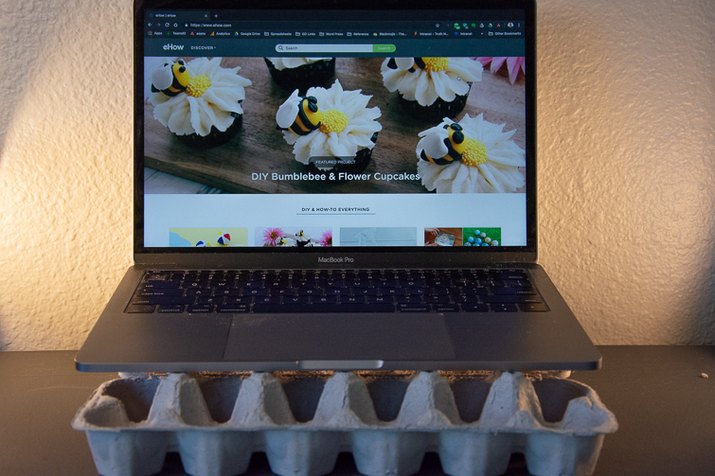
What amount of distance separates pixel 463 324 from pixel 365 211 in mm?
215

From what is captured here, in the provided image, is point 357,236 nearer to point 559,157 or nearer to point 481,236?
point 481,236

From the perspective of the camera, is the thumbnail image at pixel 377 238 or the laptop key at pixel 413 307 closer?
the laptop key at pixel 413 307

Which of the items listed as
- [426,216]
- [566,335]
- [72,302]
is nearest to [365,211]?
[426,216]

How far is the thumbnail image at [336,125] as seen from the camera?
102 cm

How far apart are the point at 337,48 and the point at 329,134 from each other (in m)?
0.10

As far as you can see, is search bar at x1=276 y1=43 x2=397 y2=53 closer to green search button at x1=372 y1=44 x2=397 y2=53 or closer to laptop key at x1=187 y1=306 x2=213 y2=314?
green search button at x1=372 y1=44 x2=397 y2=53

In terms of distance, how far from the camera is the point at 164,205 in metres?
1.02

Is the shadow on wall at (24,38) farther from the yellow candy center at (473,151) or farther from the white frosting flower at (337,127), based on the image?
the yellow candy center at (473,151)

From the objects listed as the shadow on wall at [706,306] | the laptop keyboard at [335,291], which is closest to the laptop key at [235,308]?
the laptop keyboard at [335,291]

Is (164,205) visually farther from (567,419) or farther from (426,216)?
(567,419)

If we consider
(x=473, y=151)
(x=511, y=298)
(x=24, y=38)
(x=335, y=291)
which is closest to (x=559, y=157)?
(x=473, y=151)

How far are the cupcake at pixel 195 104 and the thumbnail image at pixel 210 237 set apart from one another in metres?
0.10

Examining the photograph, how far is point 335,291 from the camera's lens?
96 cm

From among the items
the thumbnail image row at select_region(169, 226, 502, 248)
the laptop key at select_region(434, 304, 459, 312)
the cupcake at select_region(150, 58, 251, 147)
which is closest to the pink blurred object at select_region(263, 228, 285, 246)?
the thumbnail image row at select_region(169, 226, 502, 248)
